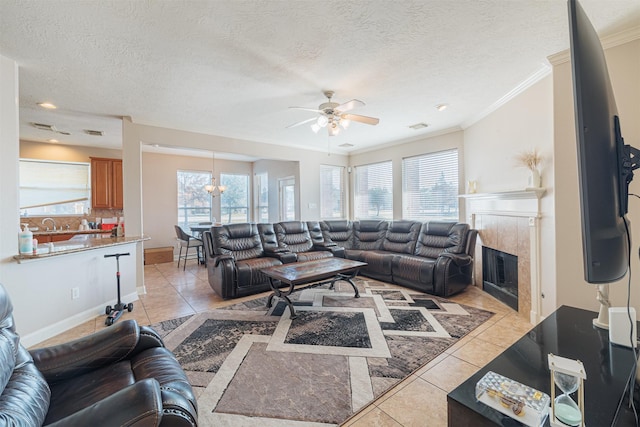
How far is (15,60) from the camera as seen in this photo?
97.5 inches

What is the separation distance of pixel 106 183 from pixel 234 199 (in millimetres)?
3078

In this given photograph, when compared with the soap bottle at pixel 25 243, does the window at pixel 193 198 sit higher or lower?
higher

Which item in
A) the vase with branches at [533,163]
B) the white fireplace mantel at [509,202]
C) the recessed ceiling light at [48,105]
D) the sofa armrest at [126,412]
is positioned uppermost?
the recessed ceiling light at [48,105]

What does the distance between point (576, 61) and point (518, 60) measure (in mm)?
2477

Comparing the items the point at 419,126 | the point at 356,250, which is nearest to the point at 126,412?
the point at 356,250

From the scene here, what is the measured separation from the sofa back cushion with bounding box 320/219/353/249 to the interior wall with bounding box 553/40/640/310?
A: 140 inches

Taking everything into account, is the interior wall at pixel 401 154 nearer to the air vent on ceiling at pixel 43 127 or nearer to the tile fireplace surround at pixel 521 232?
the tile fireplace surround at pixel 521 232

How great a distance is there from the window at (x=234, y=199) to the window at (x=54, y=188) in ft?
9.95

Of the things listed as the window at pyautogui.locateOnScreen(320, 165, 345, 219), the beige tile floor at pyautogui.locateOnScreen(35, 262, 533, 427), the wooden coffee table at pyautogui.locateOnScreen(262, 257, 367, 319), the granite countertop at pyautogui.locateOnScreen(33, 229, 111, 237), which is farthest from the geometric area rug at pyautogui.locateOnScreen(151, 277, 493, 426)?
the granite countertop at pyautogui.locateOnScreen(33, 229, 111, 237)

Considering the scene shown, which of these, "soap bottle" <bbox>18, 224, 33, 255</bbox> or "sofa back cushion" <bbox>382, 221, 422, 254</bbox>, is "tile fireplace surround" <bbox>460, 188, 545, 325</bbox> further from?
"soap bottle" <bbox>18, 224, 33, 255</bbox>

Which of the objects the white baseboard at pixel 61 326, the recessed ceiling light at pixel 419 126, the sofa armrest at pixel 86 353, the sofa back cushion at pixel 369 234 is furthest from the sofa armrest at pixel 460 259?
the white baseboard at pixel 61 326

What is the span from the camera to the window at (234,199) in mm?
7974

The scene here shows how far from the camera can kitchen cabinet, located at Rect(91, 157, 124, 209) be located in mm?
5891

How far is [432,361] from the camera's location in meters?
2.24
